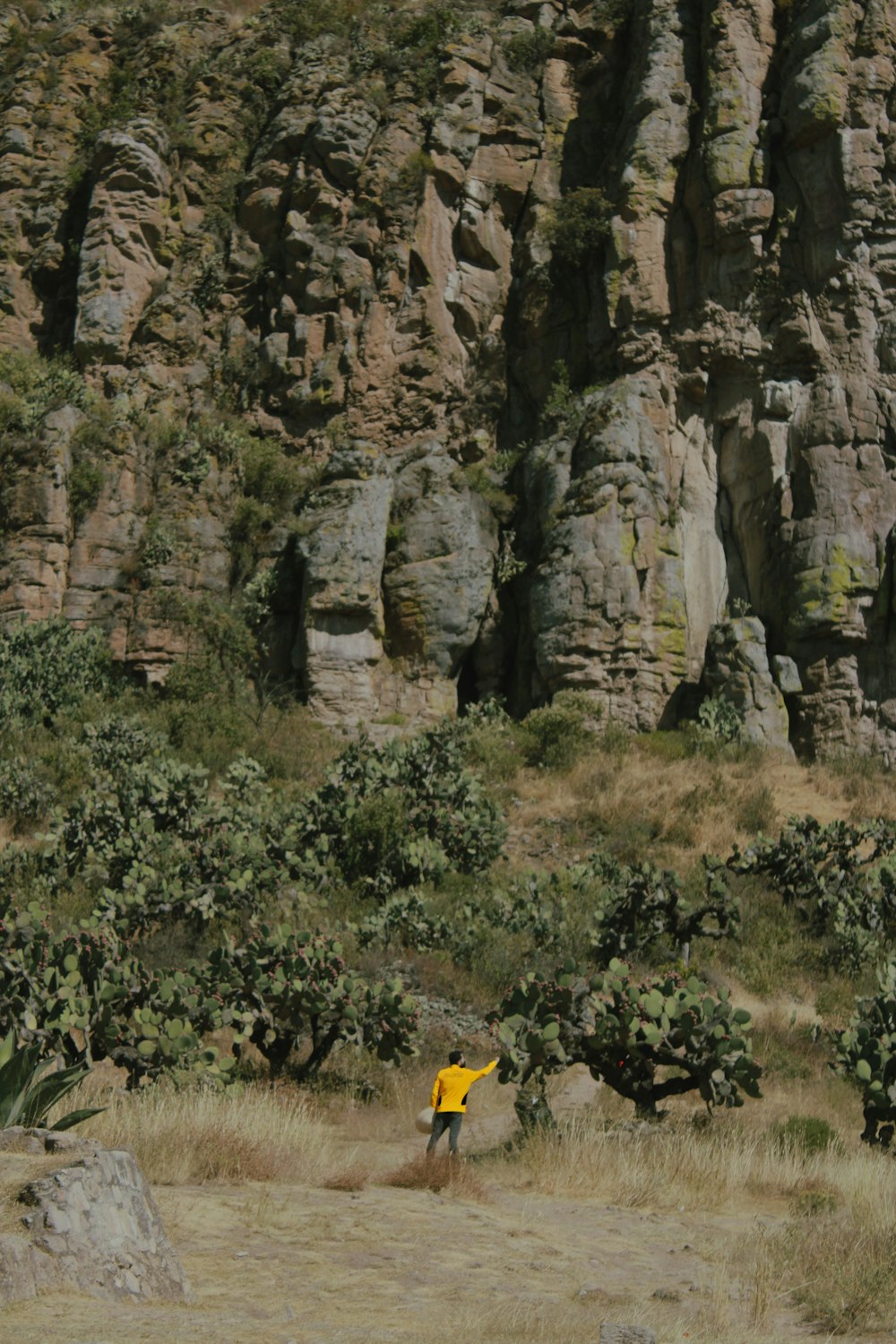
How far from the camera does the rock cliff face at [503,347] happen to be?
988 inches

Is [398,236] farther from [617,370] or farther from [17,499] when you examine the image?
[17,499]

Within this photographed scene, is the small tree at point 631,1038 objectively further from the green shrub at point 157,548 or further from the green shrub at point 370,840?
the green shrub at point 157,548

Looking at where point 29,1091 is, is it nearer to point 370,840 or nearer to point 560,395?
point 370,840

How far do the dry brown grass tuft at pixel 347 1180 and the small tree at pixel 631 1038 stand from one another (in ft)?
7.43

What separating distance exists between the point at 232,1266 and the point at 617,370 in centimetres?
2401

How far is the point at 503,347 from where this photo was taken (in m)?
30.1

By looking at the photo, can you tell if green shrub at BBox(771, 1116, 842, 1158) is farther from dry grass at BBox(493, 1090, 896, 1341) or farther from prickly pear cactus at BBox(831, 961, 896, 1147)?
prickly pear cactus at BBox(831, 961, 896, 1147)

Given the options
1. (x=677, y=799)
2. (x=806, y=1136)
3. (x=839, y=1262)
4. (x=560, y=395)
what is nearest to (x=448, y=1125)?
(x=806, y=1136)

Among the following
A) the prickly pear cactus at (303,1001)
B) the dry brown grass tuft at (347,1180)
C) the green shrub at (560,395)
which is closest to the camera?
the dry brown grass tuft at (347,1180)

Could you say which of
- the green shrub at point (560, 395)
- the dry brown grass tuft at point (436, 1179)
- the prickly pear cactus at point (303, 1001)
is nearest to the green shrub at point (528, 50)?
the green shrub at point (560, 395)

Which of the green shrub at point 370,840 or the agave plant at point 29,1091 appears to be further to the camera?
the green shrub at point 370,840

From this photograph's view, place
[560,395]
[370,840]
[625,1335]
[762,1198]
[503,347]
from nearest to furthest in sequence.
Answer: [625,1335]
[762,1198]
[370,840]
[560,395]
[503,347]

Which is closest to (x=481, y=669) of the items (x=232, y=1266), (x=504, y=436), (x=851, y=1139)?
(x=504, y=436)

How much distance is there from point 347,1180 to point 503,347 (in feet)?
80.6
